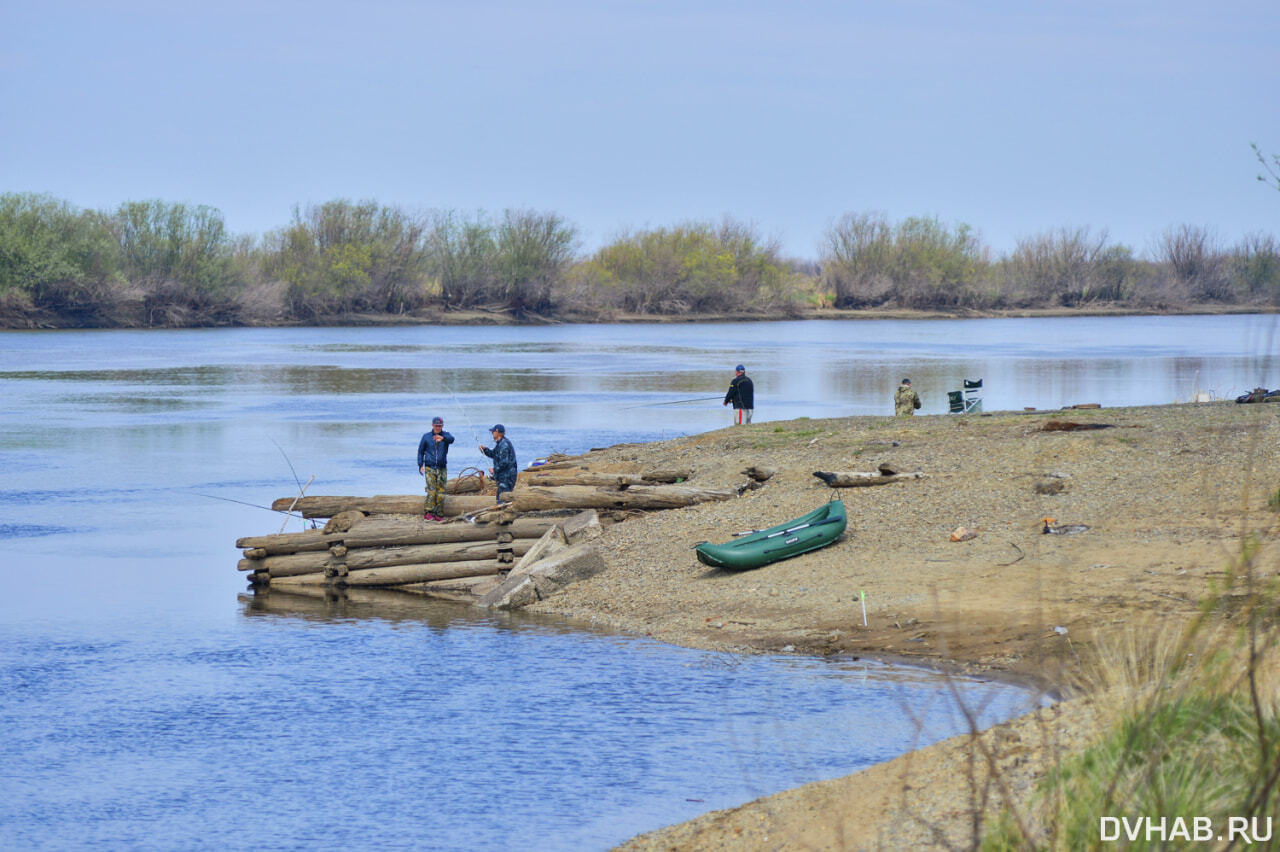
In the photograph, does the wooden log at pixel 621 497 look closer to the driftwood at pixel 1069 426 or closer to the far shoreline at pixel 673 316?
the driftwood at pixel 1069 426

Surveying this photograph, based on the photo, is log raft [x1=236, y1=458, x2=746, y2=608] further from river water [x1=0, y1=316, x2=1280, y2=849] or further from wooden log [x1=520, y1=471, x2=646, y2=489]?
river water [x1=0, y1=316, x2=1280, y2=849]

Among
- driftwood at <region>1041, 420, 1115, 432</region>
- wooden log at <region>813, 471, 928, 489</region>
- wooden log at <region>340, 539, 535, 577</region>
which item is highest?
driftwood at <region>1041, 420, 1115, 432</region>

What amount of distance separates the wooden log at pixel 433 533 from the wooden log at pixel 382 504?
25.5 inches

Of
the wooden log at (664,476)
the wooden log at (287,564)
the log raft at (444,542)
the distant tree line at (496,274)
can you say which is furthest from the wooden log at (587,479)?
the distant tree line at (496,274)

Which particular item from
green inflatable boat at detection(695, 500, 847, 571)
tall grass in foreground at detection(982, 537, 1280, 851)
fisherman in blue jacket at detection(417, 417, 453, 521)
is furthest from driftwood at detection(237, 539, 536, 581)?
tall grass in foreground at detection(982, 537, 1280, 851)

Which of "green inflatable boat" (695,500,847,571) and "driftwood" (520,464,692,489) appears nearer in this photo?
"green inflatable boat" (695,500,847,571)

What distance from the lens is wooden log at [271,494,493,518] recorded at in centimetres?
2061

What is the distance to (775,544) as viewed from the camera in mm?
17781

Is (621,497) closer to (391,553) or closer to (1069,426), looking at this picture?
(391,553)

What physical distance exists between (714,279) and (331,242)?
121 feet

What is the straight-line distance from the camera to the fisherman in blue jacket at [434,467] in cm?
2009

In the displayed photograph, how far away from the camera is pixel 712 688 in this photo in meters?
13.8

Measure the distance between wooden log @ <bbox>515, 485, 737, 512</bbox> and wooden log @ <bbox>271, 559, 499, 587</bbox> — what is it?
3.99 feet

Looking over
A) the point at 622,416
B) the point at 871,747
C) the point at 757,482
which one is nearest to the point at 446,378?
the point at 622,416
